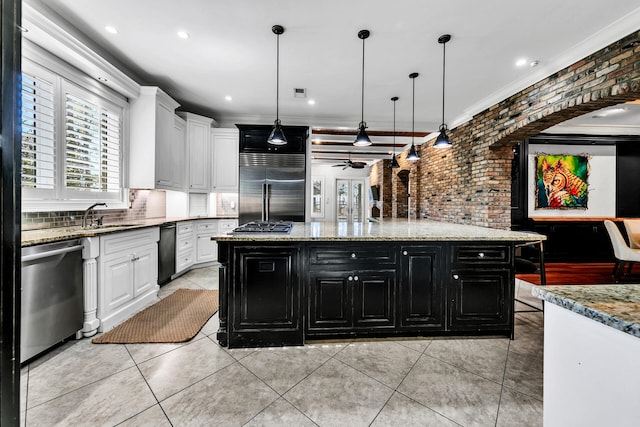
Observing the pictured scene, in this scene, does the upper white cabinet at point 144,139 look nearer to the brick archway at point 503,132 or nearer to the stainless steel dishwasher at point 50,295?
the stainless steel dishwasher at point 50,295

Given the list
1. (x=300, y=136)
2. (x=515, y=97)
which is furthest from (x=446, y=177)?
(x=300, y=136)

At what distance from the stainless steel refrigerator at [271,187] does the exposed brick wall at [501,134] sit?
3.01 meters

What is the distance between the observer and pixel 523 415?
5.15 ft

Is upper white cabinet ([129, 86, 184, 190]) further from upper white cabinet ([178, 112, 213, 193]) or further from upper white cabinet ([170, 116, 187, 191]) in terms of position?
upper white cabinet ([178, 112, 213, 193])

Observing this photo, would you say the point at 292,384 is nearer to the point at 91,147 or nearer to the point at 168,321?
the point at 168,321

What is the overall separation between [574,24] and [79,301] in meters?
5.16

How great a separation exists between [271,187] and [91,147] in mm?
2568

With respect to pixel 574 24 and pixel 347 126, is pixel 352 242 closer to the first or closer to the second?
pixel 574 24

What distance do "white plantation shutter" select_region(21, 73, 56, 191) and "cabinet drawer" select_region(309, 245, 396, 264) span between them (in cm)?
255

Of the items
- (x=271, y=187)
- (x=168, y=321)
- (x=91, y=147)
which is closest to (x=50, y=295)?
(x=168, y=321)

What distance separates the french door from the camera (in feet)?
35.5

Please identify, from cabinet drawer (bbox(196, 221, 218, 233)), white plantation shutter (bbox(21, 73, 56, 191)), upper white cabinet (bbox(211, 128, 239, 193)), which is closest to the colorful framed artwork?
upper white cabinet (bbox(211, 128, 239, 193))

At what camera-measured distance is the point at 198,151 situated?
4.92 meters

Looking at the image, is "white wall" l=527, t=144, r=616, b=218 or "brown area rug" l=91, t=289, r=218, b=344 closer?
"brown area rug" l=91, t=289, r=218, b=344
